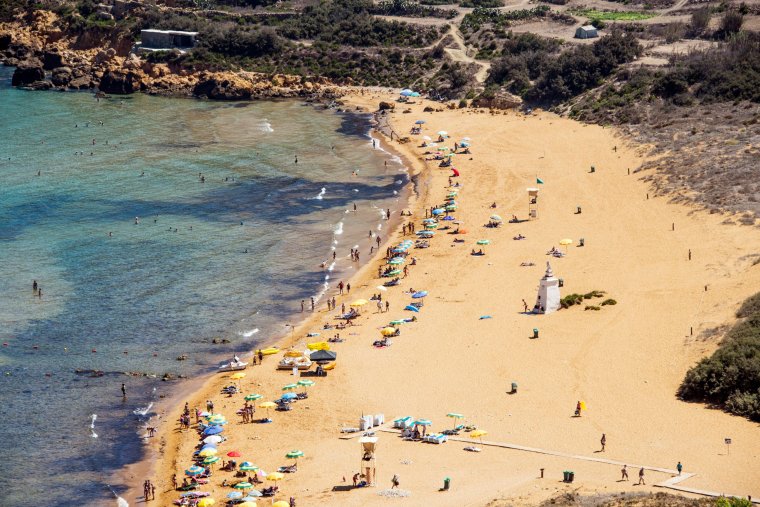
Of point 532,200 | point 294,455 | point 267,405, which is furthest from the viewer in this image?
point 532,200

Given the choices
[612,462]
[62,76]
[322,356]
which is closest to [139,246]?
[322,356]

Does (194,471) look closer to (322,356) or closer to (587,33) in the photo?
(322,356)

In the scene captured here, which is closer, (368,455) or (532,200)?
(368,455)

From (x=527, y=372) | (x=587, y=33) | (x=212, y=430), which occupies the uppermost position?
(x=587, y=33)

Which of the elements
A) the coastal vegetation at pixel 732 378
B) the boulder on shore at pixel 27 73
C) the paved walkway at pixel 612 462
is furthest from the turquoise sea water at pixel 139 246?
the coastal vegetation at pixel 732 378

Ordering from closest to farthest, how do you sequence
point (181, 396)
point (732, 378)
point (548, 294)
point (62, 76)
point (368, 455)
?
point (368, 455)
point (732, 378)
point (181, 396)
point (548, 294)
point (62, 76)

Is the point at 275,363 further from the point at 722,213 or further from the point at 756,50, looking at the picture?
the point at 756,50
